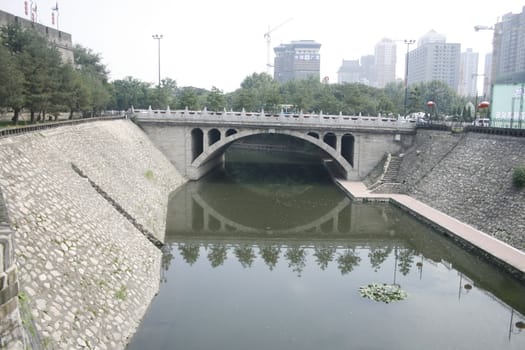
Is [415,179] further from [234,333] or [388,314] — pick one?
[234,333]

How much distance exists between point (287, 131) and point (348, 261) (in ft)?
67.5

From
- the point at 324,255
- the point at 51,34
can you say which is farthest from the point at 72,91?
the point at 324,255

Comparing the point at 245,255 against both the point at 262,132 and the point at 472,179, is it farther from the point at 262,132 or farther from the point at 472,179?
the point at 262,132

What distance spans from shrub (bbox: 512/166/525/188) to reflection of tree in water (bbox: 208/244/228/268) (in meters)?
15.0

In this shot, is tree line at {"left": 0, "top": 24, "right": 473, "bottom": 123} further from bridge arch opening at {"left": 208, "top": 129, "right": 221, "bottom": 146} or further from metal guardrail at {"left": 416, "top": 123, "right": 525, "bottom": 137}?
bridge arch opening at {"left": 208, "top": 129, "right": 221, "bottom": 146}

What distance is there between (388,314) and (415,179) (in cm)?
2007

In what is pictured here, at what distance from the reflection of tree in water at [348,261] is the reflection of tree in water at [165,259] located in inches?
298

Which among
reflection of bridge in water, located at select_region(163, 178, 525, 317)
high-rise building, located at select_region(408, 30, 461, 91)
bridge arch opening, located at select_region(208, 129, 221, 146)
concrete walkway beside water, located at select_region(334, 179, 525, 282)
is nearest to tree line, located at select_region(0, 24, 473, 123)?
bridge arch opening, located at select_region(208, 129, 221, 146)

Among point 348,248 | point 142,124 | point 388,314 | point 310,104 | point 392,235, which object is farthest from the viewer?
point 310,104

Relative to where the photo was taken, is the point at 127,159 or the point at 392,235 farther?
the point at 127,159

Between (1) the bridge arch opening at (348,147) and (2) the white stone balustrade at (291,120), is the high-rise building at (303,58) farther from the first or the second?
(2) the white stone balustrade at (291,120)

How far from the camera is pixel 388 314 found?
611 inches

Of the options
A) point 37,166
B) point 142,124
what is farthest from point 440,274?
point 142,124

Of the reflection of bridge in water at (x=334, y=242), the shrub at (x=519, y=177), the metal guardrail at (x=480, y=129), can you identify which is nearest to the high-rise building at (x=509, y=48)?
the metal guardrail at (x=480, y=129)
